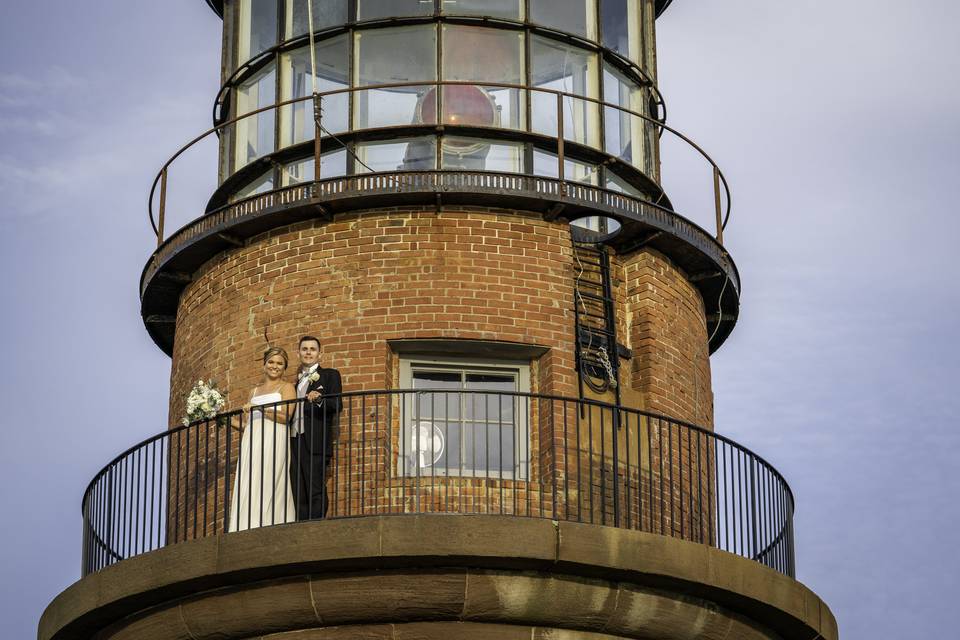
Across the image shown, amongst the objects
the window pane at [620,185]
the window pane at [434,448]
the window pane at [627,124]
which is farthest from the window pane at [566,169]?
the window pane at [434,448]

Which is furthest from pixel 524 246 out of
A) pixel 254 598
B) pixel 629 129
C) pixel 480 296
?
pixel 254 598

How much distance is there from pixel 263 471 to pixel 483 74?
16.2 ft

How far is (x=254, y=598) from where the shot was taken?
19.9 meters

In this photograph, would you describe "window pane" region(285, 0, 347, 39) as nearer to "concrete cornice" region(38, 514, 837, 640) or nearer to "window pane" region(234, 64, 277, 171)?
"window pane" region(234, 64, 277, 171)

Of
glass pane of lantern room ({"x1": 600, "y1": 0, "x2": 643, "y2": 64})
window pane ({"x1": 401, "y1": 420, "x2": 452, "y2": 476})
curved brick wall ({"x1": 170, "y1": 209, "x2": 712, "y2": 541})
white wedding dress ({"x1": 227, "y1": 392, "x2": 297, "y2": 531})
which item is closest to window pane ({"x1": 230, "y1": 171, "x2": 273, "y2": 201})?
curved brick wall ({"x1": 170, "y1": 209, "x2": 712, "y2": 541})

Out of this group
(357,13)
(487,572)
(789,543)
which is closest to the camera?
(487,572)

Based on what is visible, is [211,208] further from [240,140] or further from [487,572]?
[487,572]

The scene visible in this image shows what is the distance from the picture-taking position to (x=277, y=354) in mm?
21312

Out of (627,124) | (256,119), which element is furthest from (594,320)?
(256,119)

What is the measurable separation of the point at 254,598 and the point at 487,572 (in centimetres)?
196

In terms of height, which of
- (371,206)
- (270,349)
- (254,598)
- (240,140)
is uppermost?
(240,140)

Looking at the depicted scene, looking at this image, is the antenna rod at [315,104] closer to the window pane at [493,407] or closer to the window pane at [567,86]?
the window pane at [567,86]

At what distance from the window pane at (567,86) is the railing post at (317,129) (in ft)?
6.69

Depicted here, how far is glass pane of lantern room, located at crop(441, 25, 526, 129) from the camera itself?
22812 mm
